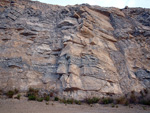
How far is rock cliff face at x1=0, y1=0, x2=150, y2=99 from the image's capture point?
10.2m

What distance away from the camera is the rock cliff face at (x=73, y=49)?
33.4ft

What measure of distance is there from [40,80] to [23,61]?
2.16 meters

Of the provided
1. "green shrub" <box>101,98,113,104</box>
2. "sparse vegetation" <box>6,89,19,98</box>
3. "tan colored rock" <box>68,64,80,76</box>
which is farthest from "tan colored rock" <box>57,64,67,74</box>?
"green shrub" <box>101,98,113,104</box>

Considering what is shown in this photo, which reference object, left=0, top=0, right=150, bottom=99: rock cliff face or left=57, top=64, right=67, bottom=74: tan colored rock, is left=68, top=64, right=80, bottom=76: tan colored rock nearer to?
left=0, top=0, right=150, bottom=99: rock cliff face

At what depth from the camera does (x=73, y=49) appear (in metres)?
11.7

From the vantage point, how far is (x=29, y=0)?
1742 centimetres

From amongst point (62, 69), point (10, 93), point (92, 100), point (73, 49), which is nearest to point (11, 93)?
point (10, 93)

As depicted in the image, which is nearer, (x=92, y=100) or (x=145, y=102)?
(x=92, y=100)

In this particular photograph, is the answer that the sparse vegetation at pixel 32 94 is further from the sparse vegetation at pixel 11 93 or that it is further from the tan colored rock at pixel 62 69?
the tan colored rock at pixel 62 69

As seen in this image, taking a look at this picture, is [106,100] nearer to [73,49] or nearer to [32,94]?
[73,49]

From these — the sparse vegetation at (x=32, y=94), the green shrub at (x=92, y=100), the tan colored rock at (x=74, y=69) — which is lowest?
the green shrub at (x=92, y=100)

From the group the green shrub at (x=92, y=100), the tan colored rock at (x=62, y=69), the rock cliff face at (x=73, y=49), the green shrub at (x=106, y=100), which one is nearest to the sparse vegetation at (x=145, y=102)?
the rock cliff face at (x=73, y=49)

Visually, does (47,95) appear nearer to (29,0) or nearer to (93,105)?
(93,105)

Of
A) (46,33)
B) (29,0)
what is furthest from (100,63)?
(29,0)
